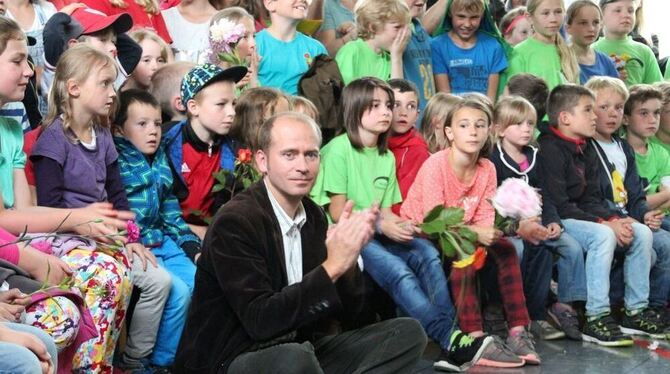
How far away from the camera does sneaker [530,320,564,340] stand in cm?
648

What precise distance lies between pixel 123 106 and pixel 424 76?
2448 mm

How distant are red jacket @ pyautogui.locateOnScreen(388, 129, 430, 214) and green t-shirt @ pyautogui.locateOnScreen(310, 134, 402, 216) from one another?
0.28ft

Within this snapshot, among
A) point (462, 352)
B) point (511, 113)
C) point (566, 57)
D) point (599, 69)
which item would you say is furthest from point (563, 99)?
point (462, 352)

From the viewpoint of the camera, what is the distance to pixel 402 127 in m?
6.47

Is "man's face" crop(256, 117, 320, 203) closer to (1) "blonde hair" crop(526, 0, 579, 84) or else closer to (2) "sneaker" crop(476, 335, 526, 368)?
(2) "sneaker" crop(476, 335, 526, 368)

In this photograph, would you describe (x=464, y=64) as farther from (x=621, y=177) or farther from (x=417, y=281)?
(x=417, y=281)

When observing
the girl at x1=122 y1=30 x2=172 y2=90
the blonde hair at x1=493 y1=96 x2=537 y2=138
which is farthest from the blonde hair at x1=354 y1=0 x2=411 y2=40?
the girl at x1=122 y1=30 x2=172 y2=90

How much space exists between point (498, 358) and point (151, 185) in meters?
1.81

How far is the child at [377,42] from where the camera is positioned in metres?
7.00

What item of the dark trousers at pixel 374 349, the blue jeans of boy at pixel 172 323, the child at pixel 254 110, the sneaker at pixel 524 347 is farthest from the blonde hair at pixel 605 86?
the dark trousers at pixel 374 349

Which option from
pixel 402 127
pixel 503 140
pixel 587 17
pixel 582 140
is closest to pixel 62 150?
pixel 402 127

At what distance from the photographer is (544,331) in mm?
6492

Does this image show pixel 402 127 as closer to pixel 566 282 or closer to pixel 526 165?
pixel 526 165

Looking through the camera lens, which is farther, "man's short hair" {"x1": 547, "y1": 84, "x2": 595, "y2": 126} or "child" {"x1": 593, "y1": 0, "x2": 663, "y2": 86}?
"child" {"x1": 593, "y1": 0, "x2": 663, "y2": 86}
